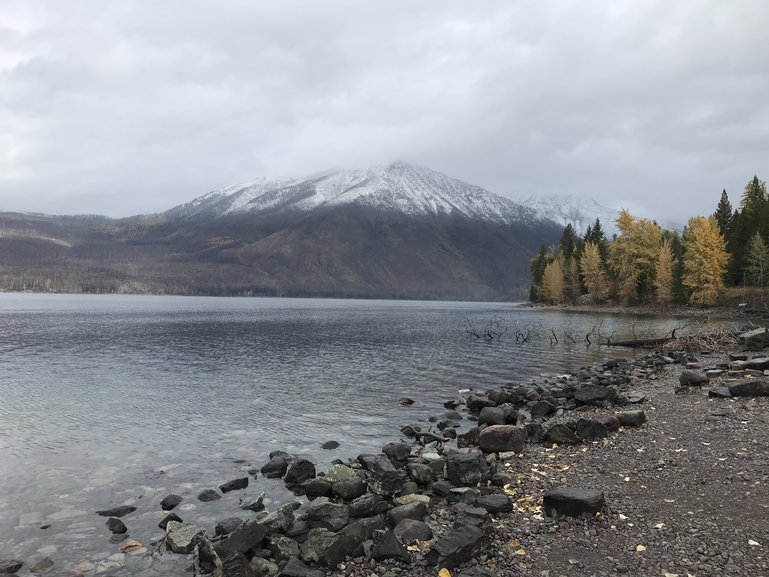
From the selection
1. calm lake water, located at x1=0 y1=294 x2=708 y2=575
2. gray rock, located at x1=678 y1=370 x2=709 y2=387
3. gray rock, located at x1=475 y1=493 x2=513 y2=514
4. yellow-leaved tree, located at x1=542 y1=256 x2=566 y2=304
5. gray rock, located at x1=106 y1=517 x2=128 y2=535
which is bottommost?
calm lake water, located at x1=0 y1=294 x2=708 y2=575

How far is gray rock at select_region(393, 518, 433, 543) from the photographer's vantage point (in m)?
12.3

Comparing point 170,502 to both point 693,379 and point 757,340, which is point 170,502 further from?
point 757,340

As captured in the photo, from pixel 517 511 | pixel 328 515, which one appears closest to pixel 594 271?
pixel 517 511

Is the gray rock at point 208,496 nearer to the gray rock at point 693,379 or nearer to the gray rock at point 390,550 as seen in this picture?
the gray rock at point 390,550

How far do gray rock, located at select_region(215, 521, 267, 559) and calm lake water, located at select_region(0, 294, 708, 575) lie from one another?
1121 mm

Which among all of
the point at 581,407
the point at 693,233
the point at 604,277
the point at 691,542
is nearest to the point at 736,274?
the point at 693,233

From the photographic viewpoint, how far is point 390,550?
456 inches

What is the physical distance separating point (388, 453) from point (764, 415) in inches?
595

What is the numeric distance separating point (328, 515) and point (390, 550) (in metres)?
3.01

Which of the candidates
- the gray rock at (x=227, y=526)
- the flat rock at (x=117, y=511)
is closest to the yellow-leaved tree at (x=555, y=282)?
the gray rock at (x=227, y=526)

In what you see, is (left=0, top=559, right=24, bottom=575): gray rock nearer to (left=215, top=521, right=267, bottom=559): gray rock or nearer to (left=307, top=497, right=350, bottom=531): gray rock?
(left=215, top=521, right=267, bottom=559): gray rock

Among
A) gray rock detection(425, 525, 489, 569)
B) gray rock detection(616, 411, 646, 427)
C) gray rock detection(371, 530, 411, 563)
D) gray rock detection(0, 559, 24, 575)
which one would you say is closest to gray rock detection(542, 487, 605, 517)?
gray rock detection(425, 525, 489, 569)

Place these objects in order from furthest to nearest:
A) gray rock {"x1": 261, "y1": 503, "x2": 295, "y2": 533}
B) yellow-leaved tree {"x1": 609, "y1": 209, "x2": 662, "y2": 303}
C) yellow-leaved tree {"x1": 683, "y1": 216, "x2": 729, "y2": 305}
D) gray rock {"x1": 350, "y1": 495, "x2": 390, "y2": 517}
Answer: yellow-leaved tree {"x1": 609, "y1": 209, "x2": 662, "y2": 303}
yellow-leaved tree {"x1": 683, "y1": 216, "x2": 729, "y2": 305}
gray rock {"x1": 350, "y1": 495, "x2": 390, "y2": 517}
gray rock {"x1": 261, "y1": 503, "x2": 295, "y2": 533}

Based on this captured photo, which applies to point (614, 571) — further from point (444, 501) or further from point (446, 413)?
point (446, 413)
